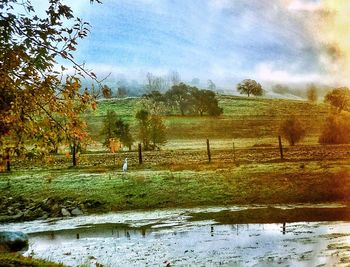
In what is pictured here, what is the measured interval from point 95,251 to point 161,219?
7.15 metres

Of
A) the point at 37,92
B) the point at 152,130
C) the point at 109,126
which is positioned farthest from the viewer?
the point at 152,130

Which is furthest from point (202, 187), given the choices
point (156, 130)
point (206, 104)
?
point (206, 104)

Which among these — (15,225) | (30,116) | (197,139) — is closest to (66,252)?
(30,116)

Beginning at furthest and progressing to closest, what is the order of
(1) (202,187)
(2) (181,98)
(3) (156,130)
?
(2) (181,98) < (3) (156,130) < (1) (202,187)

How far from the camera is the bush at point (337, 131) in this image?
70625 mm

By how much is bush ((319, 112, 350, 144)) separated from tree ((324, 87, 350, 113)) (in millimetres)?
43972

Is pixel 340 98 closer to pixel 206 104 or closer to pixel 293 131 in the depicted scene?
pixel 206 104

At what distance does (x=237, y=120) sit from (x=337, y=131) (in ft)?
176

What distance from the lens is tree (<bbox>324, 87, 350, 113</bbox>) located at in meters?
115

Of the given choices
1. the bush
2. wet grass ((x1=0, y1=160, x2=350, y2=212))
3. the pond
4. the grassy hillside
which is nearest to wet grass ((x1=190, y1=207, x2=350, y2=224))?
the pond

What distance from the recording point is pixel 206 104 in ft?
445

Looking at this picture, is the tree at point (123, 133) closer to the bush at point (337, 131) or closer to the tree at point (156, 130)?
the tree at point (156, 130)

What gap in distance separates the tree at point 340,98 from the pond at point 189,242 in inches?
3801

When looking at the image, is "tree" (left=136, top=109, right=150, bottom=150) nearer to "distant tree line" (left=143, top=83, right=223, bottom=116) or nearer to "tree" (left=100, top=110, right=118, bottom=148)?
"tree" (left=100, top=110, right=118, bottom=148)
